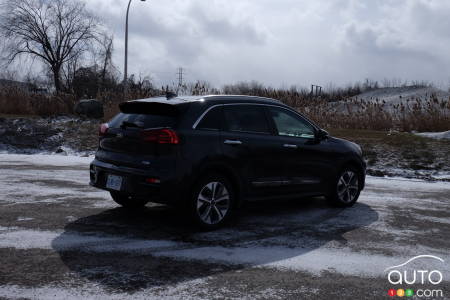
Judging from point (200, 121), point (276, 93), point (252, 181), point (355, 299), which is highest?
point (276, 93)

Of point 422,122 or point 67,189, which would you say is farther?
point 422,122

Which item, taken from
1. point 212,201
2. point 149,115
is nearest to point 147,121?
point 149,115

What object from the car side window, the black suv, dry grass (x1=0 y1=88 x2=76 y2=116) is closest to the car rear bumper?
the black suv

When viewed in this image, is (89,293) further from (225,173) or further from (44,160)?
(44,160)

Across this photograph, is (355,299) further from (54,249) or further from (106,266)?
(54,249)

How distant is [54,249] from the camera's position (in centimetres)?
489

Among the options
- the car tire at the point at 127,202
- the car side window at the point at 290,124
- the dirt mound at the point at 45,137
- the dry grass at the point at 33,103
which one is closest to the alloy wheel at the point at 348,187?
the car side window at the point at 290,124

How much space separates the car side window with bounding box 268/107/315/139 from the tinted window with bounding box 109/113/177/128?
68.9 inches

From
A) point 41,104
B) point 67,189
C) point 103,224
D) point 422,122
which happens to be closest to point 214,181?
point 103,224

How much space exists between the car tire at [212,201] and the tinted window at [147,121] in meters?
0.78

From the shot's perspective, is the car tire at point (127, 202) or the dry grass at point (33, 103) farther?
the dry grass at point (33, 103)

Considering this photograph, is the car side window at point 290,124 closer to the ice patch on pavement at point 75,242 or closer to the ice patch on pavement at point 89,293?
the ice patch on pavement at point 75,242

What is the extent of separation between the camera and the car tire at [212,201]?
566cm

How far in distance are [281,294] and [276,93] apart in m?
17.4
